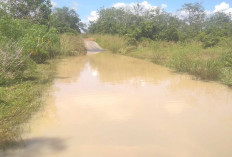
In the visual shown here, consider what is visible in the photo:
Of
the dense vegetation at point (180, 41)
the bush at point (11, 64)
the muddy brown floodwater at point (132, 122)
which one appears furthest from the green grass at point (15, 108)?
the dense vegetation at point (180, 41)

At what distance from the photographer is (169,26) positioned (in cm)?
2427

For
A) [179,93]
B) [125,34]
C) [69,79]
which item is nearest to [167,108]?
[179,93]

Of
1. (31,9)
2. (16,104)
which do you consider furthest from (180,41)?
(16,104)

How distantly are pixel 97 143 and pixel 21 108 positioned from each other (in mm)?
2090

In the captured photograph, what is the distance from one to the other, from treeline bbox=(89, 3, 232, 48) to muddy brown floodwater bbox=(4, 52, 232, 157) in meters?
12.2

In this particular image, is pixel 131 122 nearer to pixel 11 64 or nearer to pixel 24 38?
pixel 11 64

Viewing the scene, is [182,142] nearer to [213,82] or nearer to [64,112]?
[64,112]

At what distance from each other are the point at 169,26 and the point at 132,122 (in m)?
20.2

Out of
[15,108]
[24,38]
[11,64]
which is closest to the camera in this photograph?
[15,108]

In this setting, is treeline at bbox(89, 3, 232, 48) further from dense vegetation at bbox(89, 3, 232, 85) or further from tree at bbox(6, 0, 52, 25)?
tree at bbox(6, 0, 52, 25)

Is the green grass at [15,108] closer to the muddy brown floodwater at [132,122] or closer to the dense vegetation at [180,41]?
the muddy brown floodwater at [132,122]

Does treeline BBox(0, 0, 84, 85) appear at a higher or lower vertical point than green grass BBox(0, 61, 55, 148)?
higher

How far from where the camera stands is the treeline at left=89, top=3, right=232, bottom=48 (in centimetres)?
2132

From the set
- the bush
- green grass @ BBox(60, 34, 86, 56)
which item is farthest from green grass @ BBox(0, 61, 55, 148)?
green grass @ BBox(60, 34, 86, 56)
